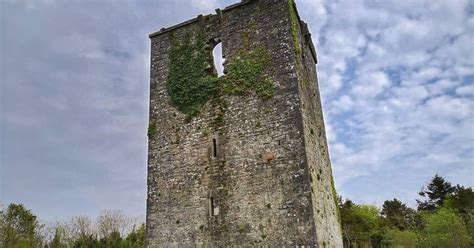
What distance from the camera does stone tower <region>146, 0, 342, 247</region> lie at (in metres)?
11.3

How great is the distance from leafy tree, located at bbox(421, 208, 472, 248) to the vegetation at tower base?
22377 millimetres

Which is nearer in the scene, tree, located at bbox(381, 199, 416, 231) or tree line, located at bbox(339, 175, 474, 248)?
tree line, located at bbox(339, 175, 474, 248)

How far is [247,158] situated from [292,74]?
124 inches

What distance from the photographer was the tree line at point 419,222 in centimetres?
2775

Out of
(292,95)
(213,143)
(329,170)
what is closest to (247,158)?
(213,143)

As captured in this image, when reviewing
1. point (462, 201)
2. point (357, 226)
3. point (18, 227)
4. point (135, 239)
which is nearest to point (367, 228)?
point (357, 226)

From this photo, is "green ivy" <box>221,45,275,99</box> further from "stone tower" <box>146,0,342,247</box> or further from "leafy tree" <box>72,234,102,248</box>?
"leafy tree" <box>72,234,102,248</box>

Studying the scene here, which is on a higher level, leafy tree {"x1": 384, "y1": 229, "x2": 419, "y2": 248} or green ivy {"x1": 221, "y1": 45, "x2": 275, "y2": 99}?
green ivy {"x1": 221, "y1": 45, "x2": 275, "y2": 99}

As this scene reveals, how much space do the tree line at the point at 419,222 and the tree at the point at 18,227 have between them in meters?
29.5

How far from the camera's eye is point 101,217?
37.0 metres

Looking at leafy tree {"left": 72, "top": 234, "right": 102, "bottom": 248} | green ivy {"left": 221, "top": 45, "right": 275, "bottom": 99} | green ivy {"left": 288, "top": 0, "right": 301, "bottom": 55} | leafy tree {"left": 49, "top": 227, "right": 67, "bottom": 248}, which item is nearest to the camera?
green ivy {"left": 221, "top": 45, "right": 275, "bottom": 99}

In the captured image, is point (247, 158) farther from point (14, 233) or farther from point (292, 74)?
point (14, 233)

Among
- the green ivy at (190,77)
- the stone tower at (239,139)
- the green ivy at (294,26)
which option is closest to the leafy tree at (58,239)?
the stone tower at (239,139)

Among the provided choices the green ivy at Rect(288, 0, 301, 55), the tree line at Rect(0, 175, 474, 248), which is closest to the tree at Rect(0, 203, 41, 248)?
the tree line at Rect(0, 175, 474, 248)
